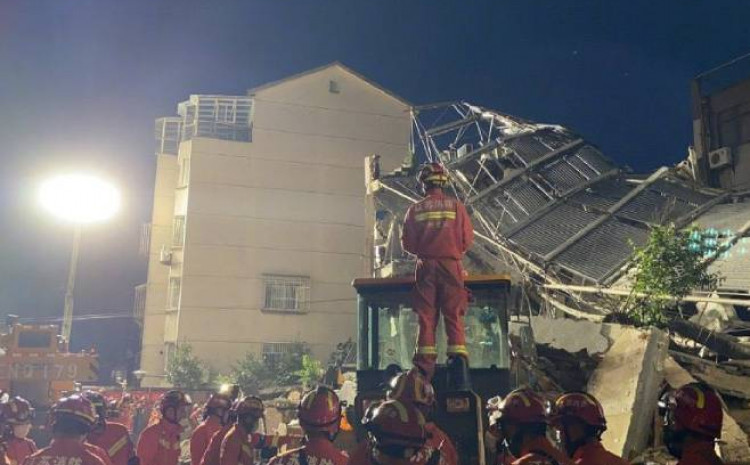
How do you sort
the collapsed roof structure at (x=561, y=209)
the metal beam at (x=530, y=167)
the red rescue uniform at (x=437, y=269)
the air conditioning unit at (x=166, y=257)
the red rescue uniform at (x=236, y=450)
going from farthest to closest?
1. the air conditioning unit at (x=166, y=257)
2. the metal beam at (x=530, y=167)
3. the collapsed roof structure at (x=561, y=209)
4. the red rescue uniform at (x=437, y=269)
5. the red rescue uniform at (x=236, y=450)

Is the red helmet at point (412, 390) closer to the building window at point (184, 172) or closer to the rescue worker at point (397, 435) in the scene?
the rescue worker at point (397, 435)

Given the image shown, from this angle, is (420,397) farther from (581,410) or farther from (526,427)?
(581,410)

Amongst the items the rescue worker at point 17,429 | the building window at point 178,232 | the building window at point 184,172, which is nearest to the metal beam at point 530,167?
the rescue worker at point 17,429

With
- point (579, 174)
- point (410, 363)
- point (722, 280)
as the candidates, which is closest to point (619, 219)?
point (579, 174)

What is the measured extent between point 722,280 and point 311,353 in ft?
75.4

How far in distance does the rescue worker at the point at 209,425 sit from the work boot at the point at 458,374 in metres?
2.71

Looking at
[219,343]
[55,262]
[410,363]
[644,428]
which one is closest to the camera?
[410,363]

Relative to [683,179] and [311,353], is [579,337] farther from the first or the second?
[311,353]

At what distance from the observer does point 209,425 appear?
24.0 ft

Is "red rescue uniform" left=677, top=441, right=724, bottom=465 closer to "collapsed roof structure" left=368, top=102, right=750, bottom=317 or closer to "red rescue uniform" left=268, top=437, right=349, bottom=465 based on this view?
"red rescue uniform" left=268, top=437, right=349, bottom=465

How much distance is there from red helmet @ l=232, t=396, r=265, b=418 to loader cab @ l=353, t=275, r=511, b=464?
3.28 ft

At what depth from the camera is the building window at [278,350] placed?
31.5 metres

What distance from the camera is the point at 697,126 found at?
21.0 metres

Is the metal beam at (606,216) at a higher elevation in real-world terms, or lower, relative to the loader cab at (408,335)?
higher
